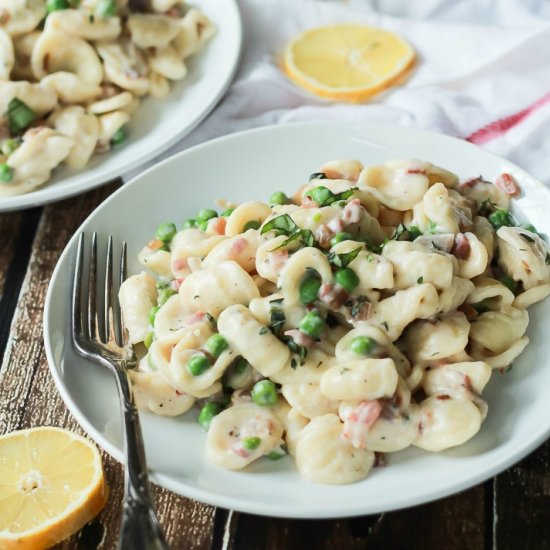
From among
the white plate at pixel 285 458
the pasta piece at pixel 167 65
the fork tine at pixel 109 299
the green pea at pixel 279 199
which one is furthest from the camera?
the pasta piece at pixel 167 65

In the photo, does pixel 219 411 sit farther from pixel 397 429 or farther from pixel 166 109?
pixel 166 109

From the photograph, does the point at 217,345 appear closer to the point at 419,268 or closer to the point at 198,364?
the point at 198,364

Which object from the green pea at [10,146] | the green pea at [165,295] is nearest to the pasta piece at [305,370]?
the green pea at [165,295]

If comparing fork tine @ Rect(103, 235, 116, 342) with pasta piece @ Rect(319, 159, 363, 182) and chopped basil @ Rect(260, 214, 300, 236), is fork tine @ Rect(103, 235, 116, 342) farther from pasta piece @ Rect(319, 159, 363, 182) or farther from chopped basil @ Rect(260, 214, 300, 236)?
pasta piece @ Rect(319, 159, 363, 182)

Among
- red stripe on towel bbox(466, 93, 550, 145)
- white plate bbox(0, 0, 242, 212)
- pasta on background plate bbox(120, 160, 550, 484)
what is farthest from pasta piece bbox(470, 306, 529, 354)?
white plate bbox(0, 0, 242, 212)

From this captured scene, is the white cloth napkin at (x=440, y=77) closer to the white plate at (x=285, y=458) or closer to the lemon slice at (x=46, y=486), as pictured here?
the white plate at (x=285, y=458)
